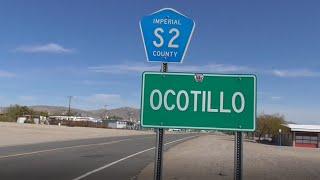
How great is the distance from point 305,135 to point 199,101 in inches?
3198

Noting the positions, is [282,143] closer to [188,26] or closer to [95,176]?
[95,176]

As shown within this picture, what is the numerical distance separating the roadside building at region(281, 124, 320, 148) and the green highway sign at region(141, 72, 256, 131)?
79436 millimetres

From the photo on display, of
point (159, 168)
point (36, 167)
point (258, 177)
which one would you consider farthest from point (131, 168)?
point (159, 168)

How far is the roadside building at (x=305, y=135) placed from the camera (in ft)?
273

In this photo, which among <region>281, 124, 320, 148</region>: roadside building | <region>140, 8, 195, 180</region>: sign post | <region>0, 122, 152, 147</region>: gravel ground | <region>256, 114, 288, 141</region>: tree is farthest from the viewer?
<region>256, 114, 288, 141</region>: tree

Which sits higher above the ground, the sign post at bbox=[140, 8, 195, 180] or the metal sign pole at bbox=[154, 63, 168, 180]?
the sign post at bbox=[140, 8, 195, 180]

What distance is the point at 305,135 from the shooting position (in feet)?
276

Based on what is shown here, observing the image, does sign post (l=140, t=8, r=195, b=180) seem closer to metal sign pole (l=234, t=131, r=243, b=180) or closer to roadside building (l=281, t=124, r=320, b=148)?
metal sign pole (l=234, t=131, r=243, b=180)

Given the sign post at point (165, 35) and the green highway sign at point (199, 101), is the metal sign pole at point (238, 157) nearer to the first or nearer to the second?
the green highway sign at point (199, 101)

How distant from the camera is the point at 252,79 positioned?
6070mm

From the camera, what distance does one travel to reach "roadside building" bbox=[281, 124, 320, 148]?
8306 centimetres

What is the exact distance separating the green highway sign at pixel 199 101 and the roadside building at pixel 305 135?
261ft

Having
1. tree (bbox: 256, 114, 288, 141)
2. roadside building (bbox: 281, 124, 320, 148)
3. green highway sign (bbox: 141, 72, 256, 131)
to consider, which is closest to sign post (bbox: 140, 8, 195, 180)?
green highway sign (bbox: 141, 72, 256, 131)

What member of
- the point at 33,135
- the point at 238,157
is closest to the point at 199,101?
the point at 238,157
